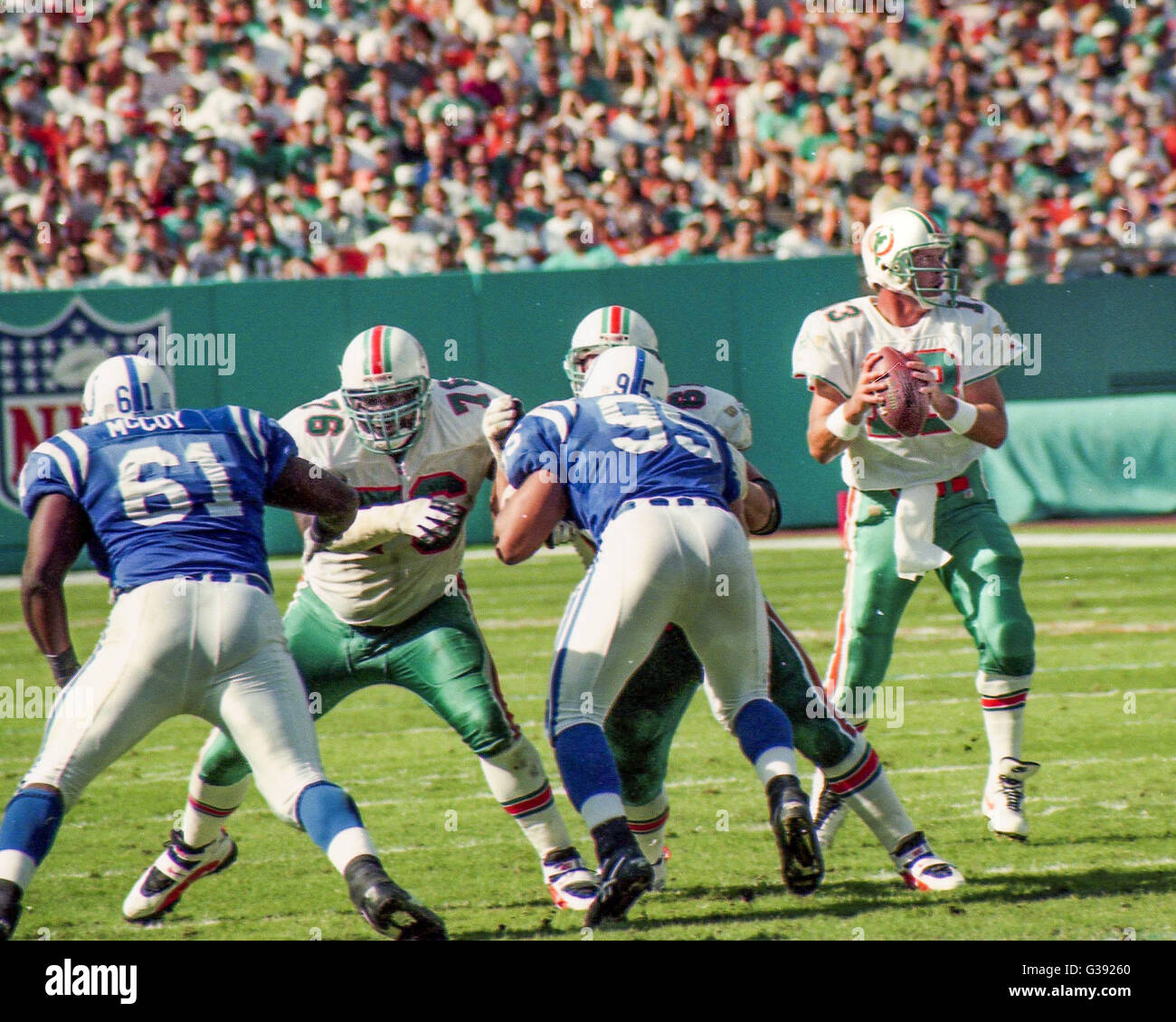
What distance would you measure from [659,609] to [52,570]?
1.55 meters

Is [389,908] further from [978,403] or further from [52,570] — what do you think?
[978,403]

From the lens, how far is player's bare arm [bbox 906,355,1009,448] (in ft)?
17.1

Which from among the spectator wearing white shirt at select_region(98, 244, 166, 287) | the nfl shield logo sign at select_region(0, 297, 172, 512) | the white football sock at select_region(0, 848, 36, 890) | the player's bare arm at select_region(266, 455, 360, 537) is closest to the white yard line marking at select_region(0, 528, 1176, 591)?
the nfl shield logo sign at select_region(0, 297, 172, 512)

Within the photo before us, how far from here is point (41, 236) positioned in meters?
13.8

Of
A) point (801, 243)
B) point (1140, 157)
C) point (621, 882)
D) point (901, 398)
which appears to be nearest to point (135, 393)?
point (621, 882)

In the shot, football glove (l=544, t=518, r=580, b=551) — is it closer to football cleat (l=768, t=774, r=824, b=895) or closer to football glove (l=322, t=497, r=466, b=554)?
football glove (l=322, t=497, r=466, b=554)

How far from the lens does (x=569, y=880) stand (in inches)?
187

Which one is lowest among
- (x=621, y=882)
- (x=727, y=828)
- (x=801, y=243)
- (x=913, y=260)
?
(x=727, y=828)

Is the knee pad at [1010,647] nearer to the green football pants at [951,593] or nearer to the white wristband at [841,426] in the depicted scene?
the green football pants at [951,593]

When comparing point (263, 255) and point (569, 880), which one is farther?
point (263, 255)

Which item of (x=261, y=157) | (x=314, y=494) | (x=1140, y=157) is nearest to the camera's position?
(x=314, y=494)

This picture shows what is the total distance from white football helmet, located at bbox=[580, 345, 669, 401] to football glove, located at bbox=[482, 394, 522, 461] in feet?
0.87

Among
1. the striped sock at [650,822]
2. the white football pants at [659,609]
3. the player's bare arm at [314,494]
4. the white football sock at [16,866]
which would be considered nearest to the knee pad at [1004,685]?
the striped sock at [650,822]
